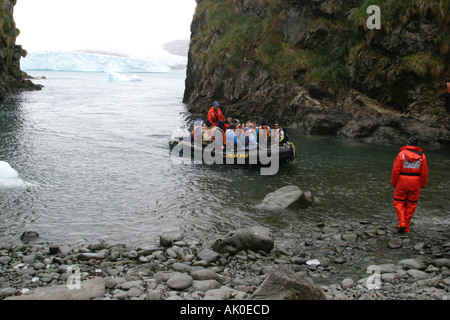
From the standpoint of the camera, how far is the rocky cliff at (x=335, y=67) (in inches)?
837

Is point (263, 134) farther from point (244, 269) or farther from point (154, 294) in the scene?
point (154, 294)

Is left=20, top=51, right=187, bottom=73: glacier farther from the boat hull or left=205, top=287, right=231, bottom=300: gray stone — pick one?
left=205, top=287, right=231, bottom=300: gray stone

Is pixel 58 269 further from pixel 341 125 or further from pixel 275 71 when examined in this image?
pixel 275 71

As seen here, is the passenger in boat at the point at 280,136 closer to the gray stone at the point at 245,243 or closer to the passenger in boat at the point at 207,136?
the passenger in boat at the point at 207,136

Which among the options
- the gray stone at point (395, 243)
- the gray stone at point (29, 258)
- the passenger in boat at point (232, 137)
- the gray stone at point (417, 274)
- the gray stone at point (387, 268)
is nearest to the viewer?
the gray stone at point (417, 274)

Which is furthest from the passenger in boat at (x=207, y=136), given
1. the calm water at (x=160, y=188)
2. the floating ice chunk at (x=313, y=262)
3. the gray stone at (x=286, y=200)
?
the floating ice chunk at (x=313, y=262)

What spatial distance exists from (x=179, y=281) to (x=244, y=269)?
1509mm

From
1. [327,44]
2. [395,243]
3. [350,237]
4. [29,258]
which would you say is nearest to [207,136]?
[350,237]

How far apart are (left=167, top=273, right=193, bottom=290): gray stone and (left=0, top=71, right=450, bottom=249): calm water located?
2587 millimetres

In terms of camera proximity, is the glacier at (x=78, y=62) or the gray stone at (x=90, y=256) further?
the glacier at (x=78, y=62)

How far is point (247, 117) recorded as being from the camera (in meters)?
29.0

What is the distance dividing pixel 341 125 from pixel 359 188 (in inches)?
426

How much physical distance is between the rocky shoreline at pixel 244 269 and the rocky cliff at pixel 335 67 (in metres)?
13.7

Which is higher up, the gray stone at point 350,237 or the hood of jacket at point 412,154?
the hood of jacket at point 412,154
